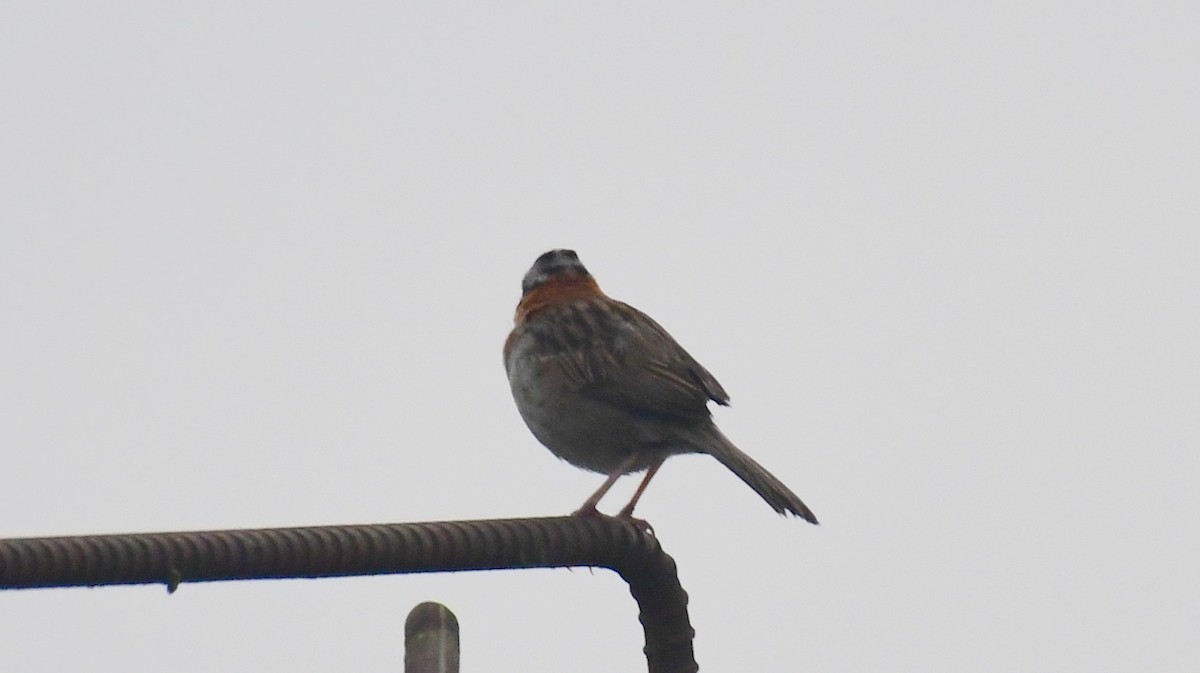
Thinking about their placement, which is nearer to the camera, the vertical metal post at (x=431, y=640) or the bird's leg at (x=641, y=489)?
the vertical metal post at (x=431, y=640)

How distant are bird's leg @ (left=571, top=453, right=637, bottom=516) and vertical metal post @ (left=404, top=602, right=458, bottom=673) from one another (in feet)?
10.3

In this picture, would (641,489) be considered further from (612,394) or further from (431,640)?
(431,640)

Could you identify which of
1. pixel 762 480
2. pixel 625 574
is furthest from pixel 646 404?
pixel 625 574

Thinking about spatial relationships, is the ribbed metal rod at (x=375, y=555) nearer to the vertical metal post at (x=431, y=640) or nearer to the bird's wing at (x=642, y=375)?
the vertical metal post at (x=431, y=640)

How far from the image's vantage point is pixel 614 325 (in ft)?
27.7

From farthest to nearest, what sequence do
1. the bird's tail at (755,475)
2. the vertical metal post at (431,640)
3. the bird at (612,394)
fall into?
the bird at (612,394) → the bird's tail at (755,475) → the vertical metal post at (431,640)

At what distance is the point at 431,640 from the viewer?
3.82m

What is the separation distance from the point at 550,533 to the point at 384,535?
0.56 m

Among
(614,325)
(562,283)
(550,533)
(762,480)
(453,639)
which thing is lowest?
(453,639)

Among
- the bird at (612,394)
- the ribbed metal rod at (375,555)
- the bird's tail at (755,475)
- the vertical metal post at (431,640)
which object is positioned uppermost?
the bird at (612,394)

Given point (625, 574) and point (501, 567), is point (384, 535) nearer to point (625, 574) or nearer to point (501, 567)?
point (501, 567)

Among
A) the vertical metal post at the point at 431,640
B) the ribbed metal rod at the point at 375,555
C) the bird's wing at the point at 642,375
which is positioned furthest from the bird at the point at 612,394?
the vertical metal post at the point at 431,640

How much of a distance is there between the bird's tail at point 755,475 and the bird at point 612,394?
0.01m

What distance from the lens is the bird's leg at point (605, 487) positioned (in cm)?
722
